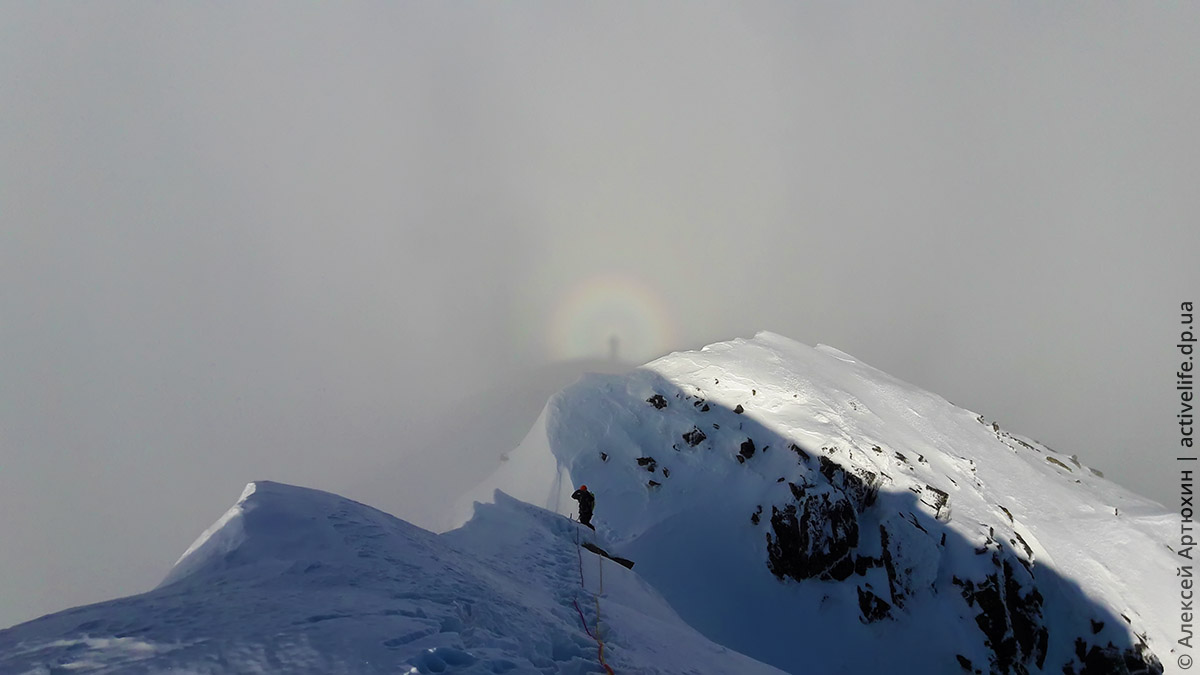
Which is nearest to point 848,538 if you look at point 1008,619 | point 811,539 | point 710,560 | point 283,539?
point 811,539

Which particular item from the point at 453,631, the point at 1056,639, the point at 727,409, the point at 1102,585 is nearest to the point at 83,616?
the point at 453,631

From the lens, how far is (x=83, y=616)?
707cm

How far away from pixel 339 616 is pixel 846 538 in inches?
1099

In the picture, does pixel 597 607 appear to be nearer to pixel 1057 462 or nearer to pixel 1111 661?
pixel 1111 661

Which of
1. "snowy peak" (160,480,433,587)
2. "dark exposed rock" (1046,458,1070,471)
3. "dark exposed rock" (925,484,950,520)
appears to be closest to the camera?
"snowy peak" (160,480,433,587)

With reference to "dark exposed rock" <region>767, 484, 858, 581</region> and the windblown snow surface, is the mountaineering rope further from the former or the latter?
"dark exposed rock" <region>767, 484, 858, 581</region>

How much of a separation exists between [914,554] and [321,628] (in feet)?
99.0

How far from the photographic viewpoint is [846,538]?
2838 cm

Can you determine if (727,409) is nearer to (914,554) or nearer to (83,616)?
(914,554)

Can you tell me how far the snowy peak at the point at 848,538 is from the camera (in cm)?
2636

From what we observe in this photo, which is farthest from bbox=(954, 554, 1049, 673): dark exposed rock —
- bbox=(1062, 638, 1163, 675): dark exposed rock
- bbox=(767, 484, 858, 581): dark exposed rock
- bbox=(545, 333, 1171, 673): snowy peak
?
bbox=(767, 484, 858, 581): dark exposed rock

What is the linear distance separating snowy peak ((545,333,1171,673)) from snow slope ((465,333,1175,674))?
0.08 meters

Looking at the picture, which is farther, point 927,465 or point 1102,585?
point 927,465

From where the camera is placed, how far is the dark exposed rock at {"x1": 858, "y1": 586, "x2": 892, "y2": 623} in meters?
27.1
